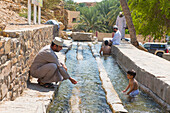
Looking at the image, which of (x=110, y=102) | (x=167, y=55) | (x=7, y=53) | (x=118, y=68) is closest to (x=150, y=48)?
(x=167, y=55)

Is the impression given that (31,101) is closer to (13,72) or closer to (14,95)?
(14,95)

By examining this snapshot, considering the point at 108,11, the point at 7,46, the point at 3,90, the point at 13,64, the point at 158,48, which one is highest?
the point at 108,11

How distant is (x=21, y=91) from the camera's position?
465cm

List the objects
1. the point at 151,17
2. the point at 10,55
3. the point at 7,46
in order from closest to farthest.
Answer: the point at 7,46 → the point at 10,55 → the point at 151,17

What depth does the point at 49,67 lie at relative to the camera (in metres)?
4.99

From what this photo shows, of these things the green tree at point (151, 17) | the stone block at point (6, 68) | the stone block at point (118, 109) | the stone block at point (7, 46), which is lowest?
the stone block at point (118, 109)

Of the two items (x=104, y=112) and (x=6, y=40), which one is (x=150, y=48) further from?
(x=6, y=40)

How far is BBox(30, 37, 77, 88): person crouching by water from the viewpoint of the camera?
5031mm

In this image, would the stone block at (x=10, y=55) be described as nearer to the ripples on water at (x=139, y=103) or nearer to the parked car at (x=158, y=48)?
the ripples on water at (x=139, y=103)

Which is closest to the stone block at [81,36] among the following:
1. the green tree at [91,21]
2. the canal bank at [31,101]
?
the green tree at [91,21]

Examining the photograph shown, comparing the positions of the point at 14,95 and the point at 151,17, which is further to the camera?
the point at 151,17

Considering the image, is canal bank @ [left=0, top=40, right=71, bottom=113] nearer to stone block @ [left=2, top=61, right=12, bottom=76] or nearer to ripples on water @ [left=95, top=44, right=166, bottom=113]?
stone block @ [left=2, top=61, right=12, bottom=76]

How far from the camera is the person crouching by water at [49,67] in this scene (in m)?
5.03

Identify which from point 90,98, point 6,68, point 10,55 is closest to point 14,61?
point 10,55
